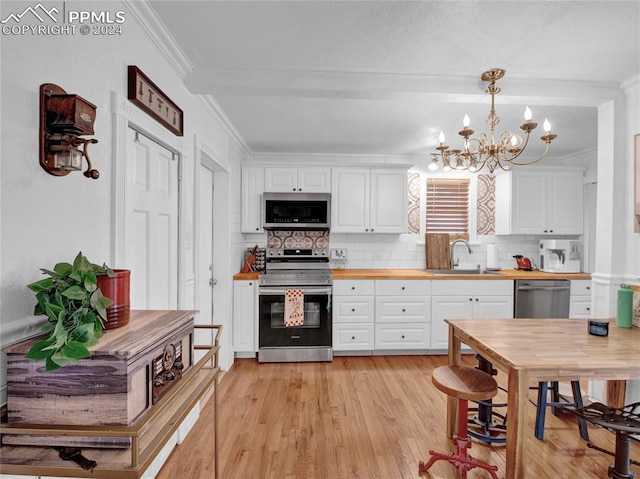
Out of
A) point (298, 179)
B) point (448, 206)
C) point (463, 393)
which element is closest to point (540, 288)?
point (448, 206)

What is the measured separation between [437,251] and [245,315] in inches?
100

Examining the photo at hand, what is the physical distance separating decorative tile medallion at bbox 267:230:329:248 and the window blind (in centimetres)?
143

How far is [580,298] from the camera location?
3908 millimetres

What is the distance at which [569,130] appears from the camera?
134 inches

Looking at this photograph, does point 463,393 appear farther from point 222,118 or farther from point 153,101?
point 222,118

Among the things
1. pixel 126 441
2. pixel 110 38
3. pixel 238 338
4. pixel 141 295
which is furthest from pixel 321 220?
pixel 126 441

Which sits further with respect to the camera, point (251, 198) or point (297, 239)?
point (297, 239)

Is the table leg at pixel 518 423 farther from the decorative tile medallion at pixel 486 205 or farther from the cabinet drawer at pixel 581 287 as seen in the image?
the decorative tile medallion at pixel 486 205

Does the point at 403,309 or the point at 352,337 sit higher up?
the point at 403,309

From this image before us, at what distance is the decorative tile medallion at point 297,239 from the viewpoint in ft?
14.3

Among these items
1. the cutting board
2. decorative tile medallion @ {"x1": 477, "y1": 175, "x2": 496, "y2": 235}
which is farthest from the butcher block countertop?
decorative tile medallion @ {"x1": 477, "y1": 175, "x2": 496, "y2": 235}

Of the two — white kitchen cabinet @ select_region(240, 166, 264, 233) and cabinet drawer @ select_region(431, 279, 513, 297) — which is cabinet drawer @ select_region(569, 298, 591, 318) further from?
white kitchen cabinet @ select_region(240, 166, 264, 233)

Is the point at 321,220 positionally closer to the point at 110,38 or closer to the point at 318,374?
the point at 318,374

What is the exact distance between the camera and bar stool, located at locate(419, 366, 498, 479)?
1.72 m
